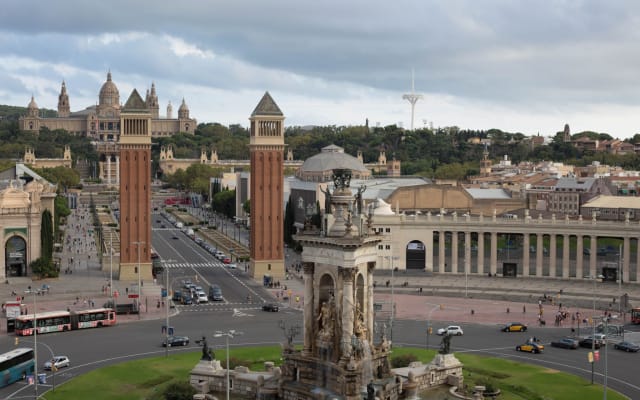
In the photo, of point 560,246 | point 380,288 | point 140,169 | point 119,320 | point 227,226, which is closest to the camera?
point 119,320

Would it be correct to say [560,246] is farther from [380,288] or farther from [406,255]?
[380,288]

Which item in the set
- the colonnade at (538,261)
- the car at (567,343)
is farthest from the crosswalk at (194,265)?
the car at (567,343)

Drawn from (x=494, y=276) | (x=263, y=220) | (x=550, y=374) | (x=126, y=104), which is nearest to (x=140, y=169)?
(x=126, y=104)

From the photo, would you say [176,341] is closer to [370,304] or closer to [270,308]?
[270,308]

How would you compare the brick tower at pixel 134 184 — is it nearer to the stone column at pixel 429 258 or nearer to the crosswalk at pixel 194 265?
the crosswalk at pixel 194 265

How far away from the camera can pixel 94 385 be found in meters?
61.5

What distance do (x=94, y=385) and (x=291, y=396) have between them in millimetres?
16846

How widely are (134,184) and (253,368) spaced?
55.5 m

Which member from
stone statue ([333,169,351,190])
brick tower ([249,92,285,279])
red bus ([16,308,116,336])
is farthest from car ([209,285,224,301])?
stone statue ([333,169,351,190])

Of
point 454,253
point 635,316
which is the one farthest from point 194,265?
point 635,316

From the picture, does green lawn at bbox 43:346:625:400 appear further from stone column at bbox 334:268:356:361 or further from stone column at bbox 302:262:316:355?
stone column at bbox 334:268:356:361

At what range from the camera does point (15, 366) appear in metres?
63.2

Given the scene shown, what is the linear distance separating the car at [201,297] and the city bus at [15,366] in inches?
1338

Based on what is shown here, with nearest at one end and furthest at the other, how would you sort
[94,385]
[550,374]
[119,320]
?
[94,385] < [550,374] < [119,320]
